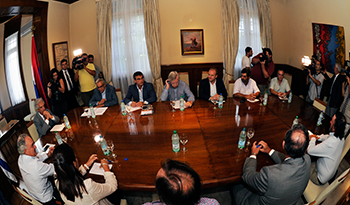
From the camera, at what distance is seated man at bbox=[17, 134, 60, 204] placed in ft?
6.61

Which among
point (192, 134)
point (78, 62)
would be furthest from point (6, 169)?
point (78, 62)

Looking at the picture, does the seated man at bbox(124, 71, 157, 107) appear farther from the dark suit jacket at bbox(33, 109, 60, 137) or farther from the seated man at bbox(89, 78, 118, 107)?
the dark suit jacket at bbox(33, 109, 60, 137)

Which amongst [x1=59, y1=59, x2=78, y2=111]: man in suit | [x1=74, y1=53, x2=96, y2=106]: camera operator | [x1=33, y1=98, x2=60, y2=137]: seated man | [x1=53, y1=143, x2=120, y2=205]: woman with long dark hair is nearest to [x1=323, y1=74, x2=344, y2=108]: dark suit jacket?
[x1=53, y1=143, x2=120, y2=205]: woman with long dark hair

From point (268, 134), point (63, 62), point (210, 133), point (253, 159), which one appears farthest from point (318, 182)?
point (63, 62)

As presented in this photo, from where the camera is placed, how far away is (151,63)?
6.06m

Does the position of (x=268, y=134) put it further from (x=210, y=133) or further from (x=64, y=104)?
(x=64, y=104)

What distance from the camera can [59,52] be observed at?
529 centimetres

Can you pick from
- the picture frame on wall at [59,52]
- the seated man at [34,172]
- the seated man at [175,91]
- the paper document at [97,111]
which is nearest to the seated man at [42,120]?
the paper document at [97,111]

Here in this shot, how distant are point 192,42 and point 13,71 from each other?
435cm

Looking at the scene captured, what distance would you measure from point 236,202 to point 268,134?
0.93m

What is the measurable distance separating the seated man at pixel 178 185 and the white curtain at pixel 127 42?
5.16m

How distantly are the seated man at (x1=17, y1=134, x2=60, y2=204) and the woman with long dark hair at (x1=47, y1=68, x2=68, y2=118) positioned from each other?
2.64 meters

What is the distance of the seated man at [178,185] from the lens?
1239 millimetres

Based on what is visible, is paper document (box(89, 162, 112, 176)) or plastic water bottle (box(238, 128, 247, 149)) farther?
plastic water bottle (box(238, 128, 247, 149))
